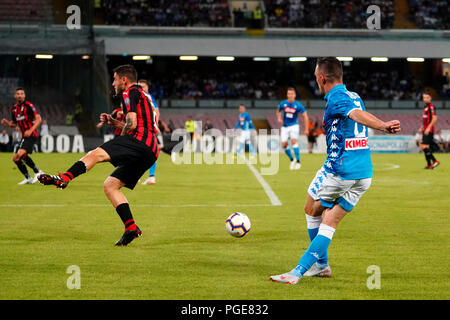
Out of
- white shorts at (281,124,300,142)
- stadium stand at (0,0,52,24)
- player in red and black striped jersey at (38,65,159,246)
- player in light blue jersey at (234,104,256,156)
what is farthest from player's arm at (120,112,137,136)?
stadium stand at (0,0,52,24)

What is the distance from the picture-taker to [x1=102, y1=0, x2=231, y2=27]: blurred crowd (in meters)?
44.2

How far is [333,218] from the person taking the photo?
623cm

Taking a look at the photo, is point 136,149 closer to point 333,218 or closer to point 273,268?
point 273,268

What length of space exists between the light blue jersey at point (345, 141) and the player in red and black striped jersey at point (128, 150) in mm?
2998

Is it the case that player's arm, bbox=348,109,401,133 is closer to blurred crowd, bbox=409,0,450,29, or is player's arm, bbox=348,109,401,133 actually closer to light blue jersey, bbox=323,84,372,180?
light blue jersey, bbox=323,84,372,180

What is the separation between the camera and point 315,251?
20.1 ft

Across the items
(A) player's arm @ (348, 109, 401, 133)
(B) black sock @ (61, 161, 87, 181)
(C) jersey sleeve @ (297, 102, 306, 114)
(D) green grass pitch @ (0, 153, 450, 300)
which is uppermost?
(C) jersey sleeve @ (297, 102, 306, 114)

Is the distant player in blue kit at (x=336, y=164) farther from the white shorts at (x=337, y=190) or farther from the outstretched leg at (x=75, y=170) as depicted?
the outstretched leg at (x=75, y=170)

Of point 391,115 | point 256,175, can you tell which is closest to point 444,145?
point 391,115

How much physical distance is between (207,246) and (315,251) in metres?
2.31

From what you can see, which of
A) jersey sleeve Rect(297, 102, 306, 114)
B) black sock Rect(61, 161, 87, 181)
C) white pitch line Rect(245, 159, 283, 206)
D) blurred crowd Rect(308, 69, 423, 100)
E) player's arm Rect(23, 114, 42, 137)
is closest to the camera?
black sock Rect(61, 161, 87, 181)

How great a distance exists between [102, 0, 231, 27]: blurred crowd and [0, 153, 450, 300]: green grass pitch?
30129 millimetres

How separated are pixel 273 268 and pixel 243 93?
41.1 meters

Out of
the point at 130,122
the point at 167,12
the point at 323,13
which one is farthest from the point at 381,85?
the point at 130,122
